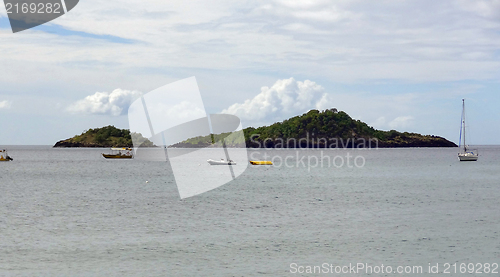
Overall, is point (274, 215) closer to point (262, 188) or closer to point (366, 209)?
point (366, 209)

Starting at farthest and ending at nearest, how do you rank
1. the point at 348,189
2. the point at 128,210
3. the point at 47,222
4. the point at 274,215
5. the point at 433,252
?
the point at 348,189 → the point at 128,210 → the point at 274,215 → the point at 47,222 → the point at 433,252

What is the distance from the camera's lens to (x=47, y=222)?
37625 millimetres

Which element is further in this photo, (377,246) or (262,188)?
(262,188)

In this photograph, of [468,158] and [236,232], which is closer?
[236,232]

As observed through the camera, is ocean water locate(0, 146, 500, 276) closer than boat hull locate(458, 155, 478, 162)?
Yes

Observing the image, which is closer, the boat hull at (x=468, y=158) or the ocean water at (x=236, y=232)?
the ocean water at (x=236, y=232)

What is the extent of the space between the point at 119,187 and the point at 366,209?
37115 mm

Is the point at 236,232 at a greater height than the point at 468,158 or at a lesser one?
greater

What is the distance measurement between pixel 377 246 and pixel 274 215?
13325 millimetres

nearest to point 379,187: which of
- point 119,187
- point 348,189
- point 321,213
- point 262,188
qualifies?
point 348,189

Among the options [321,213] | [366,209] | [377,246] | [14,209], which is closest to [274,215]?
[321,213]

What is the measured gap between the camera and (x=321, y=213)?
141ft

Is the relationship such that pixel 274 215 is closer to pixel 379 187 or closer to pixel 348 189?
pixel 348 189

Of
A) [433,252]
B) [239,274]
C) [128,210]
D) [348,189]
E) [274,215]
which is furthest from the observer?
[348,189]
